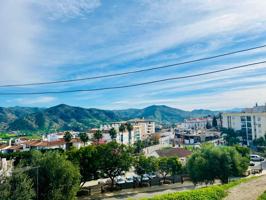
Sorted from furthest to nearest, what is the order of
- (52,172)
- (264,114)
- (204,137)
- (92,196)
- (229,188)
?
(204,137), (264,114), (92,196), (52,172), (229,188)

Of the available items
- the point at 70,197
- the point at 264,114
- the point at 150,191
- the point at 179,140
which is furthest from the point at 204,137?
the point at 70,197

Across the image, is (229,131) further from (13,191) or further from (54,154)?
(13,191)

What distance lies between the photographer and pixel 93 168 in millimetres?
30641

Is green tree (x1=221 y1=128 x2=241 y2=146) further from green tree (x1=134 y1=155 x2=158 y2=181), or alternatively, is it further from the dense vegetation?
the dense vegetation

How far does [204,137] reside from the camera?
96312 millimetres

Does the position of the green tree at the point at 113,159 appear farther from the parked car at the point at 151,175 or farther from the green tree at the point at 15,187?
the green tree at the point at 15,187

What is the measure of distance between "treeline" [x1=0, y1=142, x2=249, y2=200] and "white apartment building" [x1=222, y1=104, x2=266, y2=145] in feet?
128

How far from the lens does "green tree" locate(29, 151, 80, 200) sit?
2000cm

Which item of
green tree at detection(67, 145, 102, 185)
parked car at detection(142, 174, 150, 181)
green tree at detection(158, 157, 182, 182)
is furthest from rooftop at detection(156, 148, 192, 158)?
green tree at detection(67, 145, 102, 185)

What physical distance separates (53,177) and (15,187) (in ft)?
14.5

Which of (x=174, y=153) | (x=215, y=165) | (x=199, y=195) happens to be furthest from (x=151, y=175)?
(x=199, y=195)

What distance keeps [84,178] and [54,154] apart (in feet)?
32.8

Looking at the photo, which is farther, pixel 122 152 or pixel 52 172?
pixel 122 152

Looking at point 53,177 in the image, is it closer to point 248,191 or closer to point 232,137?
point 248,191
